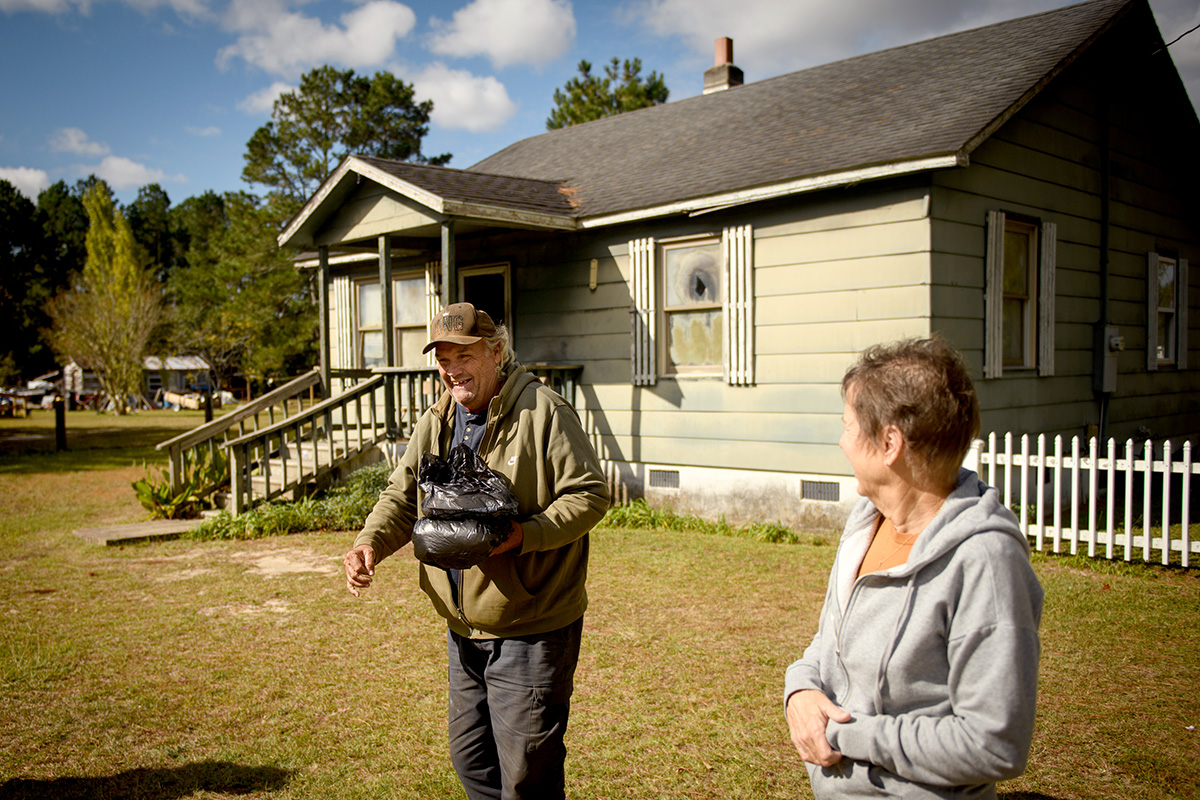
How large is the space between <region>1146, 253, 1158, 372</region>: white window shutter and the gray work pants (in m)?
11.1

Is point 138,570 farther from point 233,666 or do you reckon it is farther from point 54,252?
point 54,252

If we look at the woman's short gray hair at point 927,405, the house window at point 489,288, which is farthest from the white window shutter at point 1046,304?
the woman's short gray hair at point 927,405

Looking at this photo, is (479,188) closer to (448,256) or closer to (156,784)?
(448,256)

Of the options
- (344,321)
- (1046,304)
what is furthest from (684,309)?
(344,321)

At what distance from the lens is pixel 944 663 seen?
1.62 m

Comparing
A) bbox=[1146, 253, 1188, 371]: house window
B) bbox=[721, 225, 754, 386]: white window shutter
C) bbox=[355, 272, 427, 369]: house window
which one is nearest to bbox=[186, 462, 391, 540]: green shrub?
bbox=[355, 272, 427, 369]: house window

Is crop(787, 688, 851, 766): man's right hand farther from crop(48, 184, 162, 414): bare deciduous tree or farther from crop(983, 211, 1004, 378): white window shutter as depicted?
crop(48, 184, 162, 414): bare deciduous tree

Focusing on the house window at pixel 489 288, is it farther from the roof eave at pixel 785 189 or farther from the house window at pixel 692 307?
the house window at pixel 692 307

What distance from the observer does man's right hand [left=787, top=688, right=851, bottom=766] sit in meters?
1.73

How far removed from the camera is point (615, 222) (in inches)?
381

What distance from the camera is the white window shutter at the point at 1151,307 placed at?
36.2 feet

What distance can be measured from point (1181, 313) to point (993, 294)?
17.8ft

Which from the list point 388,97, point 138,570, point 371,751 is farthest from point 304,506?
point 388,97

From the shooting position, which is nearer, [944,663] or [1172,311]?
[944,663]
